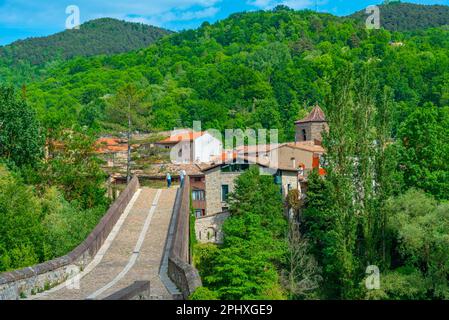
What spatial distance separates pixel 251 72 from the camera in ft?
369

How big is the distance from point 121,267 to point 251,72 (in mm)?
97584

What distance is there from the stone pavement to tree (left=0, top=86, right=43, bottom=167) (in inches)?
361

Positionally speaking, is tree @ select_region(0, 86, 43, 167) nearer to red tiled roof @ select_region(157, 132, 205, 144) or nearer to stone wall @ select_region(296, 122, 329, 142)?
red tiled roof @ select_region(157, 132, 205, 144)

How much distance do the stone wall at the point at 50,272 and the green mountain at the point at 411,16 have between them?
575 ft

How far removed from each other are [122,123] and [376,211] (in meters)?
16.7

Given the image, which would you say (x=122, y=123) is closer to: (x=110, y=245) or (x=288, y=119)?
(x=110, y=245)

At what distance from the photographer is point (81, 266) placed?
16.8 m

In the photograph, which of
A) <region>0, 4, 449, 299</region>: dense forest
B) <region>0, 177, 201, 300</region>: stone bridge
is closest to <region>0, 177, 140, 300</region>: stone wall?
<region>0, 177, 201, 300</region>: stone bridge

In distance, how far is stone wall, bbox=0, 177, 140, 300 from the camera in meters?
12.8

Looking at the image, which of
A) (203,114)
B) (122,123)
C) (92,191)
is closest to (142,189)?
(92,191)

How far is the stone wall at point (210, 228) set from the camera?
1757 inches

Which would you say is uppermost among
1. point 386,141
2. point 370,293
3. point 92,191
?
point 386,141

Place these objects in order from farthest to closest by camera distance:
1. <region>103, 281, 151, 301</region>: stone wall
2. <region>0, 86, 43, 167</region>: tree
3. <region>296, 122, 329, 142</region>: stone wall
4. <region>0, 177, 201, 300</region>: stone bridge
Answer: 1. <region>296, 122, 329, 142</region>: stone wall
2. <region>0, 86, 43, 167</region>: tree
3. <region>0, 177, 201, 300</region>: stone bridge
4. <region>103, 281, 151, 301</region>: stone wall

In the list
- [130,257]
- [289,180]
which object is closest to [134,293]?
[130,257]
